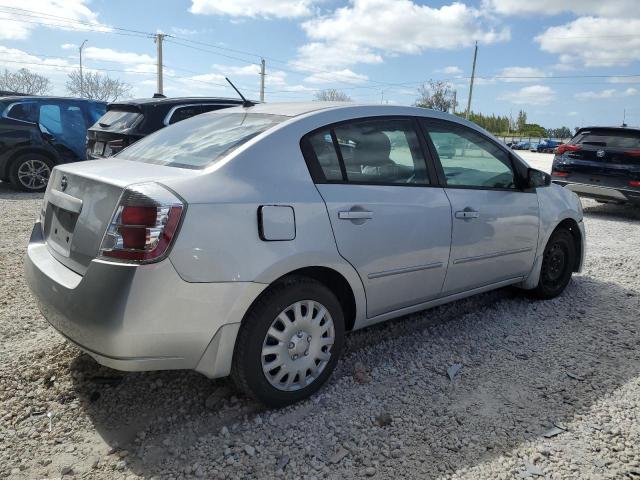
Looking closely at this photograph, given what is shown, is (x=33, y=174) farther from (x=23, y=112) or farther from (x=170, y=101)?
(x=170, y=101)

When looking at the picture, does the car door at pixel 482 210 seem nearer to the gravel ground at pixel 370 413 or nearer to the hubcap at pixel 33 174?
the gravel ground at pixel 370 413

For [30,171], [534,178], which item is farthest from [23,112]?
[534,178]

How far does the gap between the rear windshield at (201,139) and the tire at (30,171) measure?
23.5 ft

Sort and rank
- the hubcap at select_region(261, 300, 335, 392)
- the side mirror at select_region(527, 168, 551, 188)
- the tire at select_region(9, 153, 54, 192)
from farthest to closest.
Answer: the tire at select_region(9, 153, 54, 192)
the side mirror at select_region(527, 168, 551, 188)
the hubcap at select_region(261, 300, 335, 392)

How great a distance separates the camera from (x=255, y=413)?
107 inches

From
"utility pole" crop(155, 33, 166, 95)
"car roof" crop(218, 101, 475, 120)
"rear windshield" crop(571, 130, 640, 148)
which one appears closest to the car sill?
"car roof" crop(218, 101, 475, 120)

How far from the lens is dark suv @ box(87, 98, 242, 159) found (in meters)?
6.92

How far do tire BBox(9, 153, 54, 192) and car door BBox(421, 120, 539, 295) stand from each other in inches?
319

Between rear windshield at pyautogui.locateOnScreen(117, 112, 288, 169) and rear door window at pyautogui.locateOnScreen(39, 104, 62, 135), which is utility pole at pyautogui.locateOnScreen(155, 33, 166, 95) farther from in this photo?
rear windshield at pyautogui.locateOnScreen(117, 112, 288, 169)

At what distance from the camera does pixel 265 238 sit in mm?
2480

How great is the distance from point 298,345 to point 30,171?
8.63m

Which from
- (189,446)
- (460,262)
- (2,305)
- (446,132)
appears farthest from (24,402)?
(446,132)

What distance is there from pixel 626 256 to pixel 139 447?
6.02 meters

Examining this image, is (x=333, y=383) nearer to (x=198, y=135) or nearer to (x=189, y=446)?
(x=189, y=446)
